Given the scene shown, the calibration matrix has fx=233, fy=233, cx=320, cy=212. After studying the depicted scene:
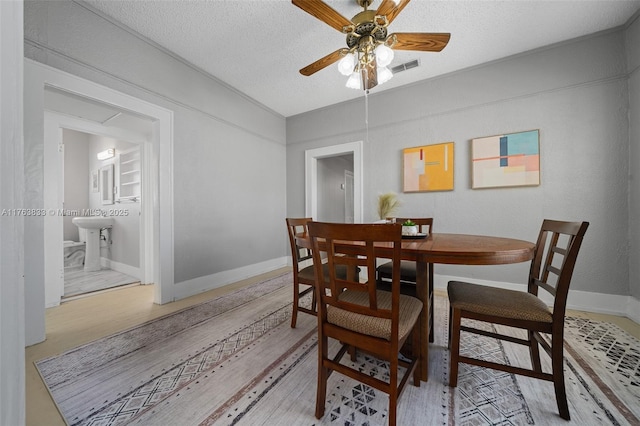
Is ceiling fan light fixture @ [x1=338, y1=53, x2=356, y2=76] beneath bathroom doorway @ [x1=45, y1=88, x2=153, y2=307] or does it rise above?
above

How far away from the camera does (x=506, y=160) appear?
2684mm

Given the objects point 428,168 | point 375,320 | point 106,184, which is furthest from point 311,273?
point 106,184

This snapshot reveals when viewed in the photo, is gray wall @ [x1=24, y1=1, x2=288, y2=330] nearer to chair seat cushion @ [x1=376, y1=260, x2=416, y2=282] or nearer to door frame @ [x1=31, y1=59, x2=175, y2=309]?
door frame @ [x1=31, y1=59, x2=175, y2=309]

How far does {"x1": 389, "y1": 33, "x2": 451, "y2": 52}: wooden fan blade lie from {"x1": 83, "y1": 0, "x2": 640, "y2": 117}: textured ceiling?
0.45m

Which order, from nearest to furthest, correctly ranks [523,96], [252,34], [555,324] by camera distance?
[555,324]
[252,34]
[523,96]

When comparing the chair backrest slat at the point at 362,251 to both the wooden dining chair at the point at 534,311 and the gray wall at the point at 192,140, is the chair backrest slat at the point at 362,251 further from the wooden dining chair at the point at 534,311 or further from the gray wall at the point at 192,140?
the gray wall at the point at 192,140

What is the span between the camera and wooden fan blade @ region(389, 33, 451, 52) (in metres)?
1.72

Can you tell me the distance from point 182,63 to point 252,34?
101 cm

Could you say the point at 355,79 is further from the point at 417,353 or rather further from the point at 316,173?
the point at 316,173

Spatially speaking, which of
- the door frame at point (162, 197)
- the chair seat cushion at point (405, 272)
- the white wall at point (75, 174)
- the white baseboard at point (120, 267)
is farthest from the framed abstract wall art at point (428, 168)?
the white wall at point (75, 174)

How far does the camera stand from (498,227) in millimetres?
2754

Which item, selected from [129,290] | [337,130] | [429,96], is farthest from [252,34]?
[129,290]

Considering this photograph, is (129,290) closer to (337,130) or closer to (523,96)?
(337,130)

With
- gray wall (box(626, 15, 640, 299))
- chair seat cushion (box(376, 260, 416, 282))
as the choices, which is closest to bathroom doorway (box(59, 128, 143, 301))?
chair seat cushion (box(376, 260, 416, 282))
